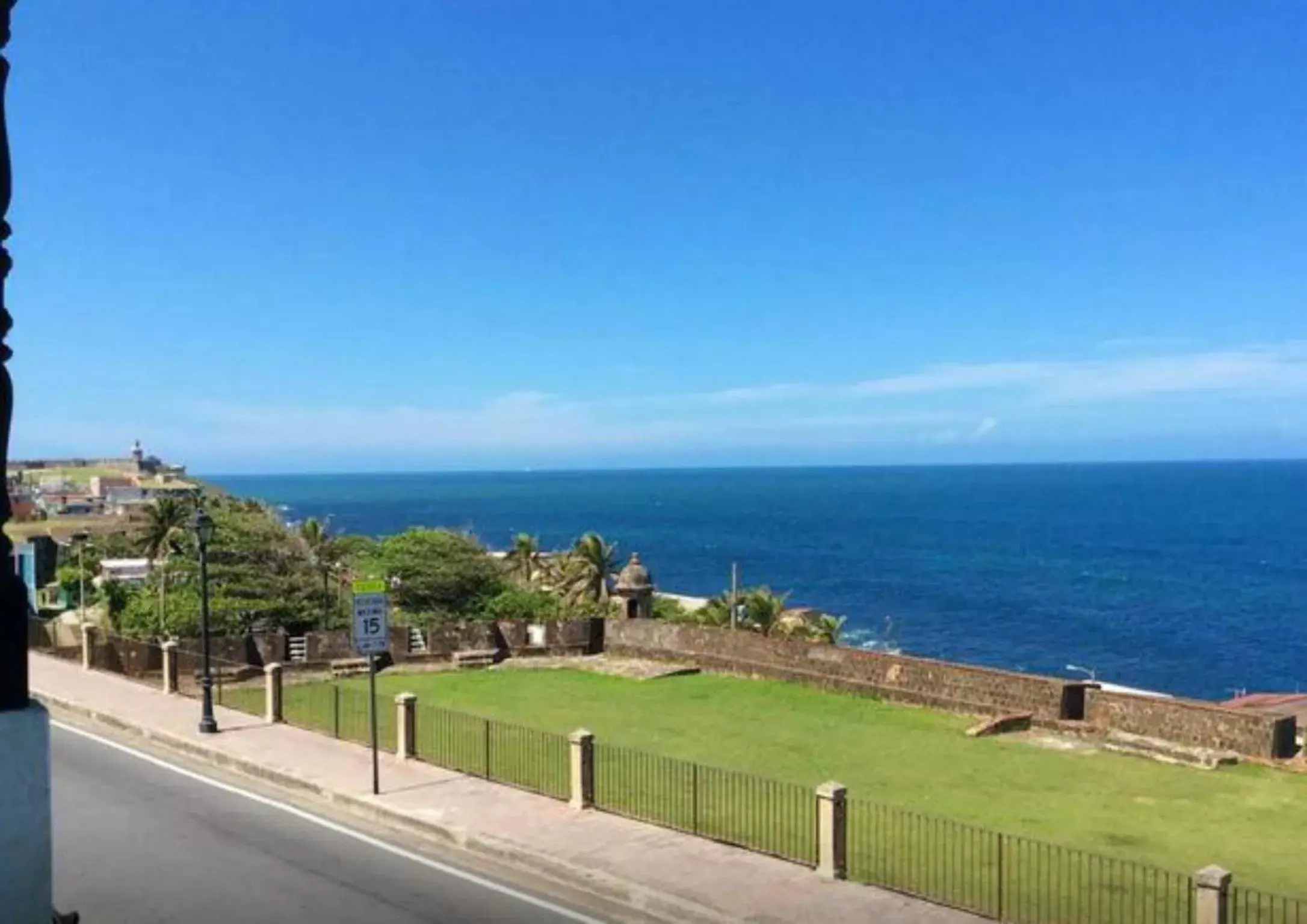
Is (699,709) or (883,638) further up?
(699,709)

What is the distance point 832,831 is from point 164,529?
136ft

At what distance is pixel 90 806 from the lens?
15.9 metres

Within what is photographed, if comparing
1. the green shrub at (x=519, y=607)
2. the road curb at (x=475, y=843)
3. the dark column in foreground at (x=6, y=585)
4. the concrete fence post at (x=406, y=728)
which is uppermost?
the dark column in foreground at (x=6, y=585)

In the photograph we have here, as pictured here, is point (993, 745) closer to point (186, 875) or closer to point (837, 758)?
point (837, 758)

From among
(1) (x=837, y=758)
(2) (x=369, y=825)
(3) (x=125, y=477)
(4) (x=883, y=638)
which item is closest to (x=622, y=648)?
(1) (x=837, y=758)

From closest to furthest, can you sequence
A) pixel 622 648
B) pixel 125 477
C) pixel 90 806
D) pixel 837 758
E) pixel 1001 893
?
pixel 1001 893, pixel 90 806, pixel 837 758, pixel 622 648, pixel 125 477

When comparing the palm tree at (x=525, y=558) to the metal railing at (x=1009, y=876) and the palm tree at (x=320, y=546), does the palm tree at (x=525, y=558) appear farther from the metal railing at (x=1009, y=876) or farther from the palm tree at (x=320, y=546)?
the metal railing at (x=1009, y=876)

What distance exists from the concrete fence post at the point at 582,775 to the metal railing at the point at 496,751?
627 millimetres

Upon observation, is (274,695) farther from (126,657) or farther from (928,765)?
(928,765)

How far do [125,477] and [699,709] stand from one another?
191 m

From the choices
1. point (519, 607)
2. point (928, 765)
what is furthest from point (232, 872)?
point (519, 607)

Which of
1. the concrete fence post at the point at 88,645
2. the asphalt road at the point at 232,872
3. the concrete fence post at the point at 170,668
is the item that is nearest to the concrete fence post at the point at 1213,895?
the asphalt road at the point at 232,872

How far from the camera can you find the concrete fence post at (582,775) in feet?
51.6

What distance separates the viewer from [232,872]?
508 inches
